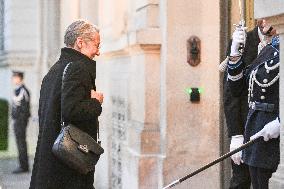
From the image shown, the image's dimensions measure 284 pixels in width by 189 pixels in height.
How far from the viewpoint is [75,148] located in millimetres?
4789

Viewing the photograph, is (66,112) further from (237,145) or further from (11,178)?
(11,178)

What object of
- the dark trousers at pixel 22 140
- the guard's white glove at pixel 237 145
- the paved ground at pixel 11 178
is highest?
the guard's white glove at pixel 237 145

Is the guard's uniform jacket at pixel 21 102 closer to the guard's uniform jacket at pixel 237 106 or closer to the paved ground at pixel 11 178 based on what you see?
the paved ground at pixel 11 178

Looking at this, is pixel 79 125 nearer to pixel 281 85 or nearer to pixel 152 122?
pixel 281 85

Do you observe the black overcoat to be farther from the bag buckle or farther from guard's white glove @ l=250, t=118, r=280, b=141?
guard's white glove @ l=250, t=118, r=280, b=141

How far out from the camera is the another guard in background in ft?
44.0

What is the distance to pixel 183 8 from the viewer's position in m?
7.35

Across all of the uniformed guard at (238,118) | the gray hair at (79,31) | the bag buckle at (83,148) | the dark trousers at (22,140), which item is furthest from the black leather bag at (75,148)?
the dark trousers at (22,140)

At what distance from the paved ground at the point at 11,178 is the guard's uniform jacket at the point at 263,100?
6915 millimetres

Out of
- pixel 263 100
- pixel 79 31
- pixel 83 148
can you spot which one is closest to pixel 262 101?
pixel 263 100

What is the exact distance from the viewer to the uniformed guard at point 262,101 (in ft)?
15.3

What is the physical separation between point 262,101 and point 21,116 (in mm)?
9223

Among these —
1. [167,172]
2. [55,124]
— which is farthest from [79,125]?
[167,172]

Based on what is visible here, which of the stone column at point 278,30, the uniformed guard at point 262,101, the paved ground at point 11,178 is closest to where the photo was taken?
the stone column at point 278,30
